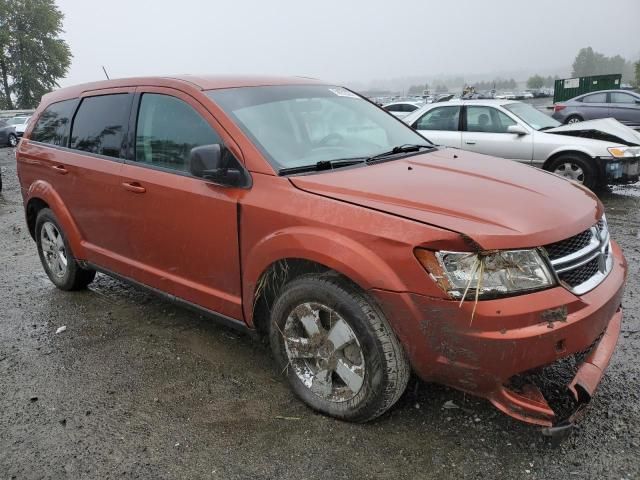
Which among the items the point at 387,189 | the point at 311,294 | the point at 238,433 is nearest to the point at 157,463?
the point at 238,433

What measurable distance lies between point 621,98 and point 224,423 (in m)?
17.1

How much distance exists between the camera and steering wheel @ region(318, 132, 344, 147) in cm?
334

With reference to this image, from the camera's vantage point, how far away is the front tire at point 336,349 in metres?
2.53

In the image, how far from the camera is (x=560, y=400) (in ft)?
9.18

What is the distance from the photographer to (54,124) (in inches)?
181

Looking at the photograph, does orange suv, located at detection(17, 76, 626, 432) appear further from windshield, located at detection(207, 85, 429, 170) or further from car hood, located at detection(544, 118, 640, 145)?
car hood, located at detection(544, 118, 640, 145)

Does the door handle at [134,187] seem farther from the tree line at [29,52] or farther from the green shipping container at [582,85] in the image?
the tree line at [29,52]

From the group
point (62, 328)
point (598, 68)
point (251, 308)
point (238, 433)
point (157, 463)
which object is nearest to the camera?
point (157, 463)

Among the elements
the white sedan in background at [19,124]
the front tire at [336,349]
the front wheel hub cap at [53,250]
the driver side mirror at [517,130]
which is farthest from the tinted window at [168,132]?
the white sedan in background at [19,124]

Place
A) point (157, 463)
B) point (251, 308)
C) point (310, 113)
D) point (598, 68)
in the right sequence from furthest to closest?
point (598, 68)
point (310, 113)
point (251, 308)
point (157, 463)

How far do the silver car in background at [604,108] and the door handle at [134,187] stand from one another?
15.4 meters

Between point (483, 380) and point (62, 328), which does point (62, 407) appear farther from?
point (483, 380)

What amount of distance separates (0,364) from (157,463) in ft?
5.83

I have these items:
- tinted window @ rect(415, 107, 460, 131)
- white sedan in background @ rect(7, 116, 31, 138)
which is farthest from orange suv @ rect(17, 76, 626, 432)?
white sedan in background @ rect(7, 116, 31, 138)
